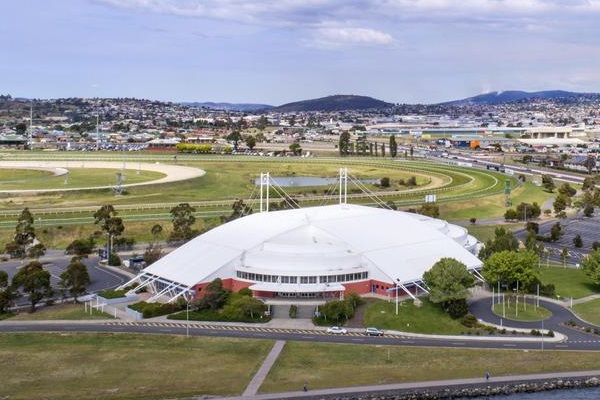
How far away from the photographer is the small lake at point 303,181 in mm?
151562

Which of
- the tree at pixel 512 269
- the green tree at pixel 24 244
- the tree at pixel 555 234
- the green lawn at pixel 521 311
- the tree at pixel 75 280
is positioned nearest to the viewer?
the green lawn at pixel 521 311

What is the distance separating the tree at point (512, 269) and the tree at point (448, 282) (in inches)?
197

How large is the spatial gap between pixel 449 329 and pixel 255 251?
21.7 m

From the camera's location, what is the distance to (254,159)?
620 ft

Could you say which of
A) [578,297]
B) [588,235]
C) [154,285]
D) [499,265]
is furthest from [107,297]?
[588,235]

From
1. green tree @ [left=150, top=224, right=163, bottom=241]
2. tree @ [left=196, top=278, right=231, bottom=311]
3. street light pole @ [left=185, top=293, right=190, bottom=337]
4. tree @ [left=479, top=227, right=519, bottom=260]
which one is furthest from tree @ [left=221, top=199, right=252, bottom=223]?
tree @ [left=196, top=278, right=231, bottom=311]

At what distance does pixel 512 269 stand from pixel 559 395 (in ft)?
72.9

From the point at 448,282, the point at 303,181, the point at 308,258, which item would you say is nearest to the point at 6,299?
the point at 308,258

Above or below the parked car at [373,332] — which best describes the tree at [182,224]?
above

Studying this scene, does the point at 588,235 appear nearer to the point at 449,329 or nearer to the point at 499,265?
the point at 499,265

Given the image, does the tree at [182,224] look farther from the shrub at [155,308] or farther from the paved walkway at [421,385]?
the paved walkway at [421,385]

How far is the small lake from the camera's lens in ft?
497

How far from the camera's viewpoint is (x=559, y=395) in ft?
153

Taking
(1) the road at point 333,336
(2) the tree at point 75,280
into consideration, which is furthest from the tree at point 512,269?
(2) the tree at point 75,280
